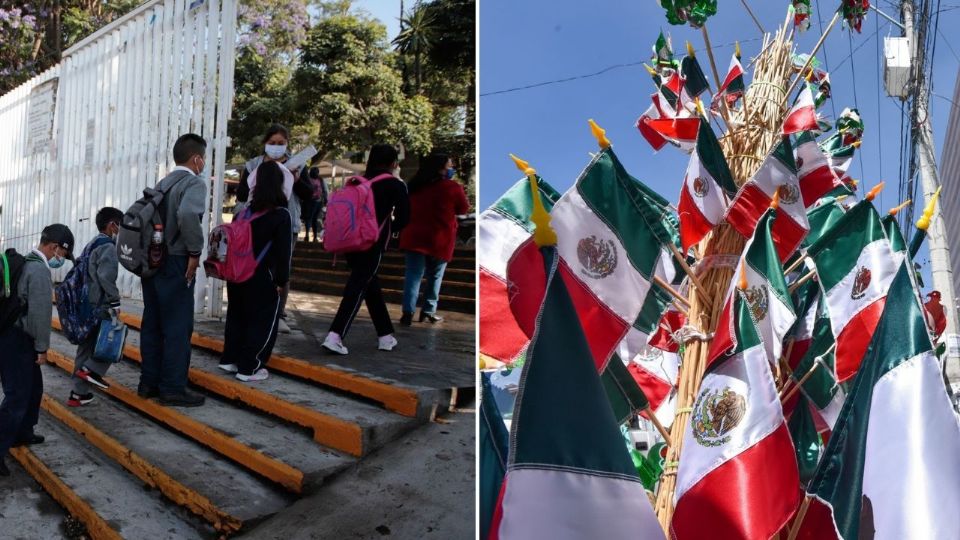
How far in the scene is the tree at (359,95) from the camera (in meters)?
11.6

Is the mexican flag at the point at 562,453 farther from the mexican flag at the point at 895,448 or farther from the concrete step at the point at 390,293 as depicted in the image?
the concrete step at the point at 390,293

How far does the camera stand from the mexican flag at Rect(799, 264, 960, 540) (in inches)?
80.9

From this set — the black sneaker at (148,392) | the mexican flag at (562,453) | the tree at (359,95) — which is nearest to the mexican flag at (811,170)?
the mexican flag at (562,453)

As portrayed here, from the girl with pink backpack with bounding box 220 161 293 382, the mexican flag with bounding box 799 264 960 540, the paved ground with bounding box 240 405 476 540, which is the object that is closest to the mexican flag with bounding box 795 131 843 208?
the mexican flag with bounding box 799 264 960 540

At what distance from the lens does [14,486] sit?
12.0 feet

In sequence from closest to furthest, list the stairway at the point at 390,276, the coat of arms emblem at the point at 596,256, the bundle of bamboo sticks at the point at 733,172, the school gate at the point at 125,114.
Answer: the coat of arms emblem at the point at 596,256 → the bundle of bamboo sticks at the point at 733,172 → the school gate at the point at 125,114 → the stairway at the point at 390,276

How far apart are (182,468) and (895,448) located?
7.86 feet

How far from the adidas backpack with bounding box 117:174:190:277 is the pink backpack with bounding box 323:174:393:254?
29.7 inches

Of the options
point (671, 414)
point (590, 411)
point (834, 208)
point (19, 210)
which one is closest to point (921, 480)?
point (590, 411)

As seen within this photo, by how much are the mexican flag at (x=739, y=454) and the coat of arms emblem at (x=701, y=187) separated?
0.40m

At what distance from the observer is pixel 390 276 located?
6367mm

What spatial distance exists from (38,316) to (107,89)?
2999mm

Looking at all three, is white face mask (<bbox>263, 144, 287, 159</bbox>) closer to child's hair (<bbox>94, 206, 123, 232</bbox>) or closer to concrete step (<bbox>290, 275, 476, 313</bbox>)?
child's hair (<bbox>94, 206, 123, 232</bbox>)

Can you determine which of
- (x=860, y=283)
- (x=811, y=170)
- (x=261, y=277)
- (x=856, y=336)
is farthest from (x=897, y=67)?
(x=261, y=277)
